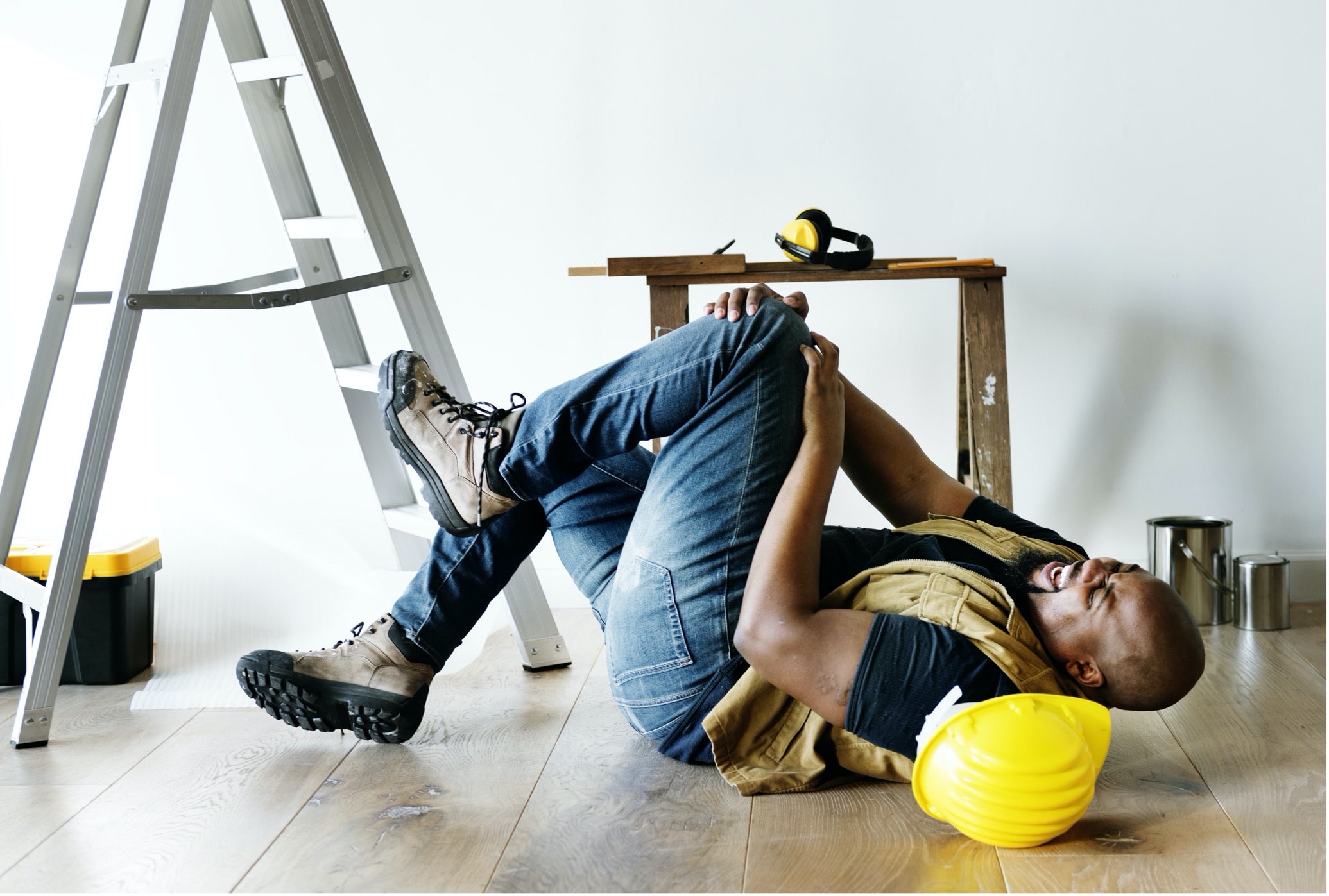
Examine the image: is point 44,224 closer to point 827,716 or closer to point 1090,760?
point 827,716

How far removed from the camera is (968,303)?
226 cm

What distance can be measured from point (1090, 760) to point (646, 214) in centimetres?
167

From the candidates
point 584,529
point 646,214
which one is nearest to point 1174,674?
point 584,529

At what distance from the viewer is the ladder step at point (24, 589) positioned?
1.74m

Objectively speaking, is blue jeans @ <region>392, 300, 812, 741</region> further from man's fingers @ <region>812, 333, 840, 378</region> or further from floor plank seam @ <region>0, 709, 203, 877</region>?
floor plank seam @ <region>0, 709, 203, 877</region>

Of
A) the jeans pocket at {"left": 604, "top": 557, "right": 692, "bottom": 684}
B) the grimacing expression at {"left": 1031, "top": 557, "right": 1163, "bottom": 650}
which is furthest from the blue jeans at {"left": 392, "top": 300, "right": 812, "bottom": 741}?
the grimacing expression at {"left": 1031, "top": 557, "right": 1163, "bottom": 650}

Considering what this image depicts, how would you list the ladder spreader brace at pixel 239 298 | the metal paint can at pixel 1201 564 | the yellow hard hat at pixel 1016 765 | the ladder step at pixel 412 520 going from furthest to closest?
the metal paint can at pixel 1201 564 → the ladder step at pixel 412 520 → the ladder spreader brace at pixel 239 298 → the yellow hard hat at pixel 1016 765

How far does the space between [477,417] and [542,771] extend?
52cm

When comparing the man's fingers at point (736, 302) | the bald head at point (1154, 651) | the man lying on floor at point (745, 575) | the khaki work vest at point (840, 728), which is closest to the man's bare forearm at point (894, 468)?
the man lying on floor at point (745, 575)

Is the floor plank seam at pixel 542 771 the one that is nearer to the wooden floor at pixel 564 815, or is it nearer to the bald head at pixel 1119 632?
the wooden floor at pixel 564 815

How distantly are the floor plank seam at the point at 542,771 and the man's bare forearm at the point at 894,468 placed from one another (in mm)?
623

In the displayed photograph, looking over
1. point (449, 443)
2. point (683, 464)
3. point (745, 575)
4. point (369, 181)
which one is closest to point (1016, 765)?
point (745, 575)

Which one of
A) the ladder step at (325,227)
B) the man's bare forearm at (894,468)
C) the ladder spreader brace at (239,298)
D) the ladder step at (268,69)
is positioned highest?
the ladder step at (268,69)

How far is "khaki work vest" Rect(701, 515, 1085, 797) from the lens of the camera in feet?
4.50
